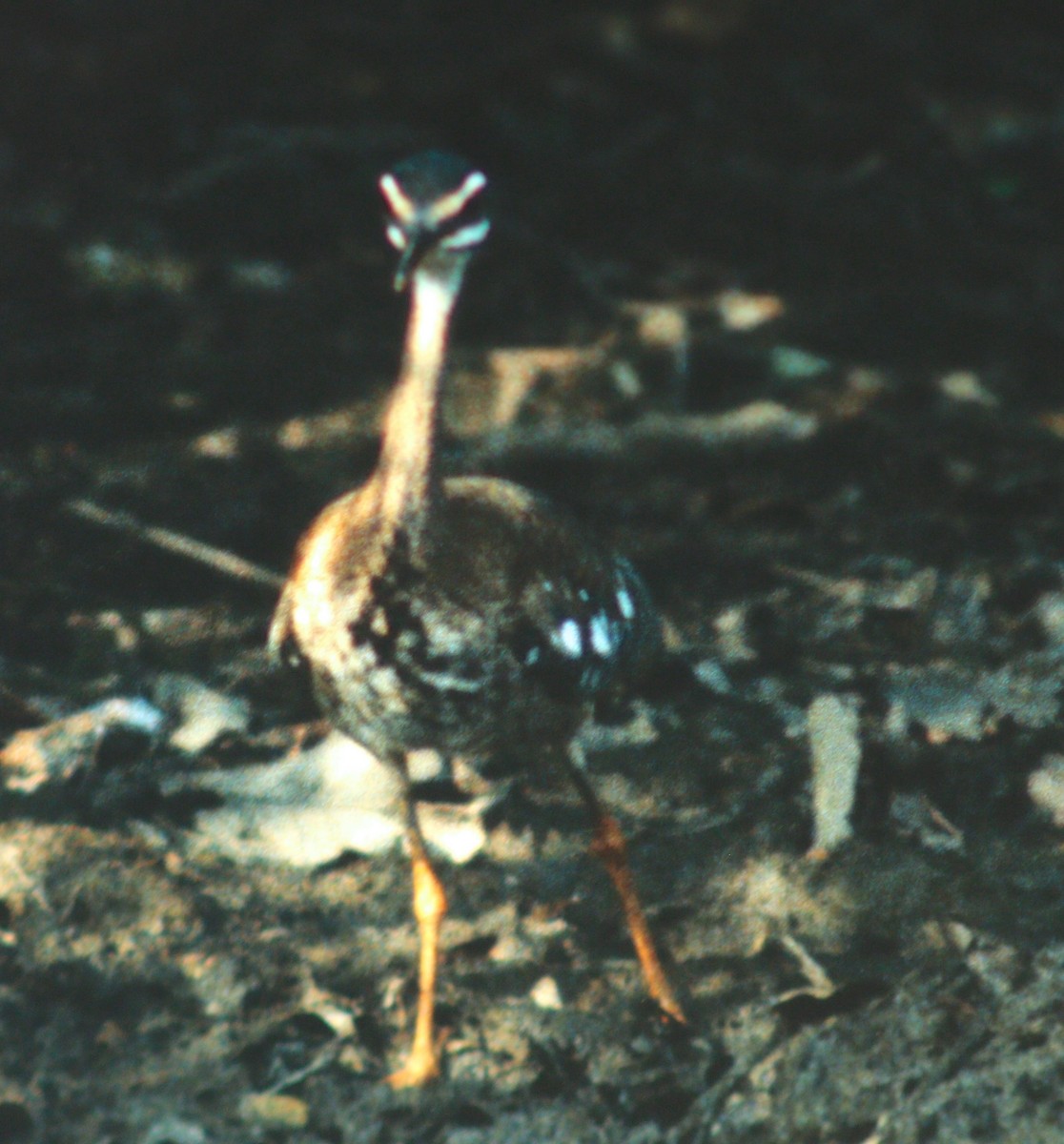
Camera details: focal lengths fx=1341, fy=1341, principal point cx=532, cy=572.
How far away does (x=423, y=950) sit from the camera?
9.52 ft

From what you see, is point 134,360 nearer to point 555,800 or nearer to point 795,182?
point 555,800

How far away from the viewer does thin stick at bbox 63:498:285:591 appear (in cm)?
390

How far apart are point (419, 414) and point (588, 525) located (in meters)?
1.43

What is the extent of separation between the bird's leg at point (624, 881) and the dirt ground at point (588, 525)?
0.06m

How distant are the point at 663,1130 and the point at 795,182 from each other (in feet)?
14.3

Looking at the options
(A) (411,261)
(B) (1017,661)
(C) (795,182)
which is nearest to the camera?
(A) (411,261)

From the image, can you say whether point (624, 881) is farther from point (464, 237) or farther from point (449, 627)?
point (464, 237)

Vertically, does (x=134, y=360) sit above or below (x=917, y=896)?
above

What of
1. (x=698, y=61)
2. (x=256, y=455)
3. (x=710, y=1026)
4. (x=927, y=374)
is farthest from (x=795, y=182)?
(x=710, y=1026)

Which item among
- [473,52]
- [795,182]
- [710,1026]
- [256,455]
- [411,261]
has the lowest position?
A: [710,1026]

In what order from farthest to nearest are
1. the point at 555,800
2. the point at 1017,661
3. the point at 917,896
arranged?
1. the point at 1017,661
2. the point at 555,800
3. the point at 917,896

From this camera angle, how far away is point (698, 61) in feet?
20.8

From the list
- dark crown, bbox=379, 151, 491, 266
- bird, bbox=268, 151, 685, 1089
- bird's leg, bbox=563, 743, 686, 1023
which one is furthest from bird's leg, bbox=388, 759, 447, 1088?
dark crown, bbox=379, 151, 491, 266

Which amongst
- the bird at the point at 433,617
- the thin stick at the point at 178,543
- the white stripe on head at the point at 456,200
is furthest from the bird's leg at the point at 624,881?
the white stripe on head at the point at 456,200
